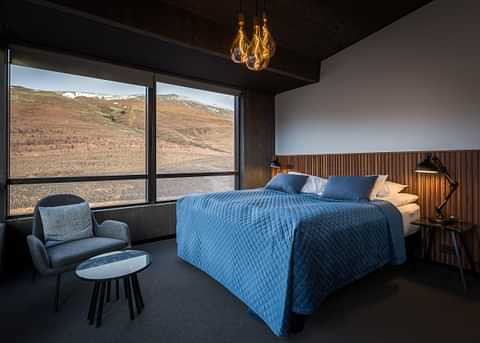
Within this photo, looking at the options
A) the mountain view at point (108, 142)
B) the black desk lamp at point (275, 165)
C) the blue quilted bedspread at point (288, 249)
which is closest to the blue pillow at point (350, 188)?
the blue quilted bedspread at point (288, 249)

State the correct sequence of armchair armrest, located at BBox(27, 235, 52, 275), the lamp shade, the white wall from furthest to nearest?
the white wall < the lamp shade < armchair armrest, located at BBox(27, 235, 52, 275)

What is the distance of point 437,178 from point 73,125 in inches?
185

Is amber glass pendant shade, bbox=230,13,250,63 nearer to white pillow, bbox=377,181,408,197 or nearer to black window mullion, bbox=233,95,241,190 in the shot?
white pillow, bbox=377,181,408,197

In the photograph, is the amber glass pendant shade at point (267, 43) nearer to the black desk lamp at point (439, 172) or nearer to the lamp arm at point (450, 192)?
the black desk lamp at point (439, 172)

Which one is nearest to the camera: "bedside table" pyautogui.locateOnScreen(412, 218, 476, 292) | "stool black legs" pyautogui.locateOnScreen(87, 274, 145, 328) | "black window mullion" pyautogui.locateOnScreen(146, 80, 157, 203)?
"stool black legs" pyautogui.locateOnScreen(87, 274, 145, 328)

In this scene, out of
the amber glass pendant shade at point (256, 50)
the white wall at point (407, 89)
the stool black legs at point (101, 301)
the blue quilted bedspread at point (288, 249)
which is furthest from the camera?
the white wall at point (407, 89)

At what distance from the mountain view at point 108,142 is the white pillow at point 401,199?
9.02 ft

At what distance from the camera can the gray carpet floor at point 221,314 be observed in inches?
66.9

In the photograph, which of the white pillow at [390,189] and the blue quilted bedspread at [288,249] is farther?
the white pillow at [390,189]

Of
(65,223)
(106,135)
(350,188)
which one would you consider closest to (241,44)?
(350,188)

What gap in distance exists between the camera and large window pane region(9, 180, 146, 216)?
9.68 ft

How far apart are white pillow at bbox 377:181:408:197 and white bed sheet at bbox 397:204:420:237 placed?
216 millimetres

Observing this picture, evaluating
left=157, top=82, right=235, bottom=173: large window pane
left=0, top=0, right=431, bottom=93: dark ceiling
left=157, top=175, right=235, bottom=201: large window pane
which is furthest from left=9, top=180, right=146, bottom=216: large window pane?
left=0, top=0, right=431, bottom=93: dark ceiling

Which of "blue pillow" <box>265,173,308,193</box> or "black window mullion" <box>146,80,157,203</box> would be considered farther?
"black window mullion" <box>146,80,157,203</box>
